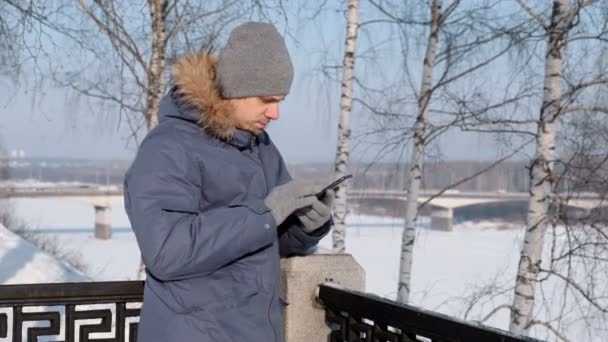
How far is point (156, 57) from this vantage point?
750 centimetres

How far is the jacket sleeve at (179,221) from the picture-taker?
1576mm

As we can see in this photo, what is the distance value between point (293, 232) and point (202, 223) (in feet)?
1.66

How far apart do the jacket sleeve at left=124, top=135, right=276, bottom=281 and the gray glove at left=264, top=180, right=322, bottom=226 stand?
0.02 meters

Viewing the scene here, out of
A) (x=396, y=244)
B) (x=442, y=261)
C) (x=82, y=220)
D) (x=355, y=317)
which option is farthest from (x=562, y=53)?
(x=82, y=220)

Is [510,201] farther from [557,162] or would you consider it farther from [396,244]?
[557,162]

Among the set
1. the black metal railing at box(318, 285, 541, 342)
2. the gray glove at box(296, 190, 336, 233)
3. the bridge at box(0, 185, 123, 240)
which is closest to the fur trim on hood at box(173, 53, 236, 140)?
the gray glove at box(296, 190, 336, 233)

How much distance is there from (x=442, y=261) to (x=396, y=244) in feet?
18.3

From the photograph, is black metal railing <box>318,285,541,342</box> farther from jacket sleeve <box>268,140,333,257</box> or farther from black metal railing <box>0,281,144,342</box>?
black metal railing <box>0,281,144,342</box>

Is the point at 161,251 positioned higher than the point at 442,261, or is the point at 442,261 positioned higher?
the point at 161,251

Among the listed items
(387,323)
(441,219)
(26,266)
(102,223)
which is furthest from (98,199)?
(387,323)

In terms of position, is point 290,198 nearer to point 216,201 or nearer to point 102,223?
point 216,201

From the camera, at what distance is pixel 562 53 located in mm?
6289

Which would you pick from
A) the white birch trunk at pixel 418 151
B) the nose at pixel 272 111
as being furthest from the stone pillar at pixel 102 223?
the nose at pixel 272 111

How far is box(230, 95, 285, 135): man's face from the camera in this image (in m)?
1.78
